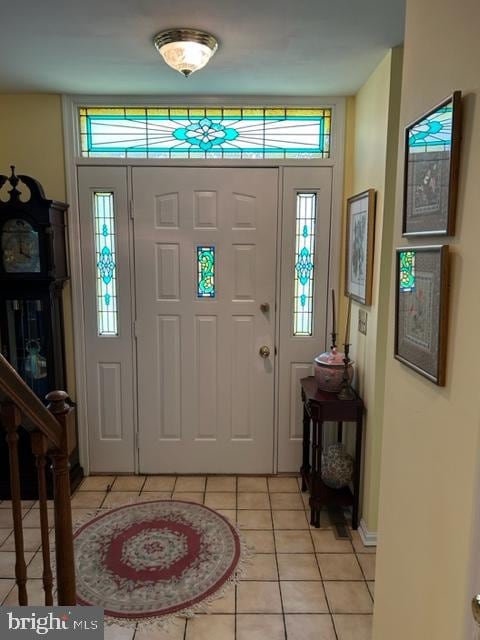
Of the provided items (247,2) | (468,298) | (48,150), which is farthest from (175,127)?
(468,298)

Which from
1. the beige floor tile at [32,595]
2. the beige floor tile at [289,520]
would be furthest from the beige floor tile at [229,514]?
the beige floor tile at [32,595]

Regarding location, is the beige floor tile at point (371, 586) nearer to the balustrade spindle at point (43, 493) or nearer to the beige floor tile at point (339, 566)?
the beige floor tile at point (339, 566)

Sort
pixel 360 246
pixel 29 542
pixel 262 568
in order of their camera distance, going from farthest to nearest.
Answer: pixel 360 246, pixel 29 542, pixel 262 568

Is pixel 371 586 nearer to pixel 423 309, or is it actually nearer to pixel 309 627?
pixel 309 627

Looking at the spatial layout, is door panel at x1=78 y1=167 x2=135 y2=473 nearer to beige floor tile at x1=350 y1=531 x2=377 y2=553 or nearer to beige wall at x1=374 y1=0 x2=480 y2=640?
beige floor tile at x1=350 y1=531 x2=377 y2=553

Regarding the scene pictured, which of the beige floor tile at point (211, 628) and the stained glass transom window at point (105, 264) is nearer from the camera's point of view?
the beige floor tile at point (211, 628)

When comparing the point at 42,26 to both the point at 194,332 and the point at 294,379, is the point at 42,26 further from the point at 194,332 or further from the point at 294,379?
the point at 294,379

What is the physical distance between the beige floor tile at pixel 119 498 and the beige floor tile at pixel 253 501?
68 cm

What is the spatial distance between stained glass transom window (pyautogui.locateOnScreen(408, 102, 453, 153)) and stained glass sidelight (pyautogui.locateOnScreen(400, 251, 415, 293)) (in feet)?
0.98

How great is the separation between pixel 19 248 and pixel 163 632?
224cm

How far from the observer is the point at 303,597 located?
214 cm

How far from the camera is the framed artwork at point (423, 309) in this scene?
1144 millimetres

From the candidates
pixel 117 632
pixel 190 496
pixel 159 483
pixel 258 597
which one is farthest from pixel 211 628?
pixel 159 483

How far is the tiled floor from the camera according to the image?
196 cm
